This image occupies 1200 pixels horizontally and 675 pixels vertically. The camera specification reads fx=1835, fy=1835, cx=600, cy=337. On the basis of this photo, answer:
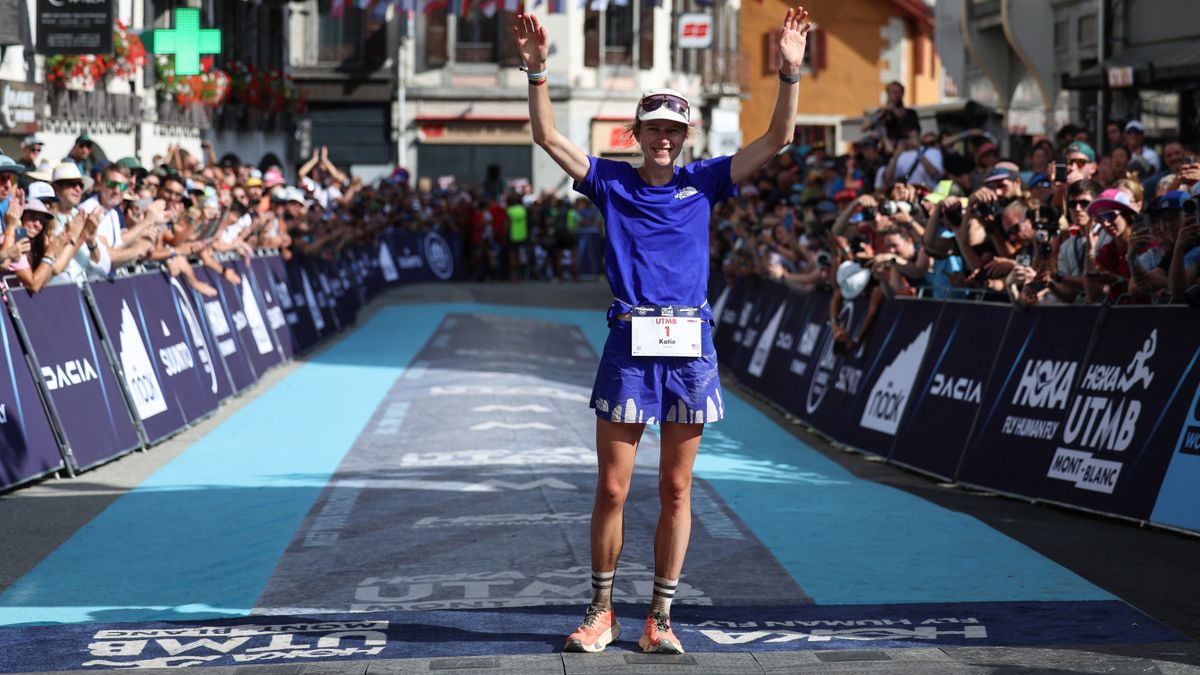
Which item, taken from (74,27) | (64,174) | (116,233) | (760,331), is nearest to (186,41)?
(74,27)

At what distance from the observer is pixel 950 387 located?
1301 centimetres

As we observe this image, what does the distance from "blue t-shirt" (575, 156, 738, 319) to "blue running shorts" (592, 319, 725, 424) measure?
0.50ft

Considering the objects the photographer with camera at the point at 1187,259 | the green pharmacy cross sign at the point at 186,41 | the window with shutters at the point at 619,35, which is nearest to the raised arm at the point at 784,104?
the photographer with camera at the point at 1187,259

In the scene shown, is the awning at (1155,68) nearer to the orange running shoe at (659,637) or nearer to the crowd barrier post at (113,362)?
the crowd barrier post at (113,362)

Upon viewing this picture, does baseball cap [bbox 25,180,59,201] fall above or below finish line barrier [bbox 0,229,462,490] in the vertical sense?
above

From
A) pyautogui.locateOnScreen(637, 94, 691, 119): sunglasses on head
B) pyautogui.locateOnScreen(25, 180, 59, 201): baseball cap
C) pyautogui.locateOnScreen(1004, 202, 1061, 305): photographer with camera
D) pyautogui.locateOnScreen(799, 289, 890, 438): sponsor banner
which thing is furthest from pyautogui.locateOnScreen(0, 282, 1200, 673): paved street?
pyautogui.locateOnScreen(637, 94, 691, 119): sunglasses on head

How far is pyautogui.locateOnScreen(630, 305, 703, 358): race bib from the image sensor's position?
22.6ft

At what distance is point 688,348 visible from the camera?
6.90 metres

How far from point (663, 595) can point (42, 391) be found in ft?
21.9

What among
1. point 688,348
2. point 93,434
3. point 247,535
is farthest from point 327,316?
point 688,348

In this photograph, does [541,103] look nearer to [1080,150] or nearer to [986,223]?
[986,223]

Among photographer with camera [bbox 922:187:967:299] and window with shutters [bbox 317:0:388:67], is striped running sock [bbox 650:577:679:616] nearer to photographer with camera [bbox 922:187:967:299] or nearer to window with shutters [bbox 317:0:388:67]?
photographer with camera [bbox 922:187:967:299]

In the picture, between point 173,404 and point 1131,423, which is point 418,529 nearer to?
point 1131,423

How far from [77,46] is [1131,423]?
1741 cm
